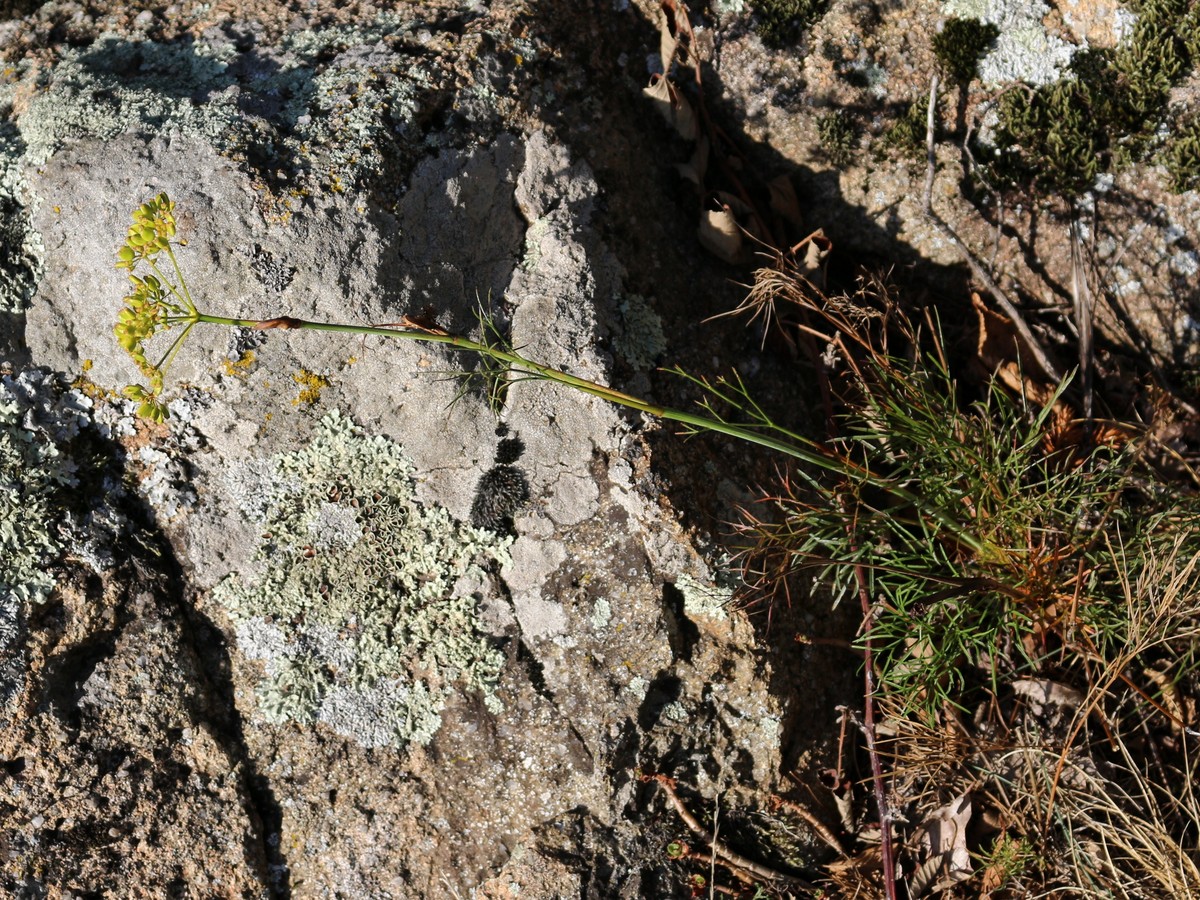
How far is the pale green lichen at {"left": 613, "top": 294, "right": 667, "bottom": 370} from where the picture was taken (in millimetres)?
2857

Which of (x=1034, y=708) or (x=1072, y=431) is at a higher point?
(x=1072, y=431)

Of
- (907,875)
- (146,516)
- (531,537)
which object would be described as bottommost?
(146,516)

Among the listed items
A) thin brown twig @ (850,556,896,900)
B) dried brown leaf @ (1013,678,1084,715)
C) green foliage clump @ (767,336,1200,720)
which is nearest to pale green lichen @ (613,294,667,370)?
green foliage clump @ (767,336,1200,720)

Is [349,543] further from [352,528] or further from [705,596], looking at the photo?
[705,596]

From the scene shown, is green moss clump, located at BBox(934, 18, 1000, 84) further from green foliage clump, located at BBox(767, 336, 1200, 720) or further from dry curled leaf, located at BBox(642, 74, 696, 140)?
green foliage clump, located at BBox(767, 336, 1200, 720)

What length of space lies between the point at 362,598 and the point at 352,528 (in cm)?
23

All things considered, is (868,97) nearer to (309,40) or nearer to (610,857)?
(309,40)

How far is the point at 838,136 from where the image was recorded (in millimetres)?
3211

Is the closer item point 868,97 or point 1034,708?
point 1034,708

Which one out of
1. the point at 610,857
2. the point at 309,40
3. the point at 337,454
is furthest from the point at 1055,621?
the point at 309,40

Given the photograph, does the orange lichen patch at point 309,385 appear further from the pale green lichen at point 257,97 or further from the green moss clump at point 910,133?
the green moss clump at point 910,133

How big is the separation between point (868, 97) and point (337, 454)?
7.41 feet

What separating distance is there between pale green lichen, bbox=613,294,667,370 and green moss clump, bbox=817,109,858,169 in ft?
3.16

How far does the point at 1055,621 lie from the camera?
288 centimetres
